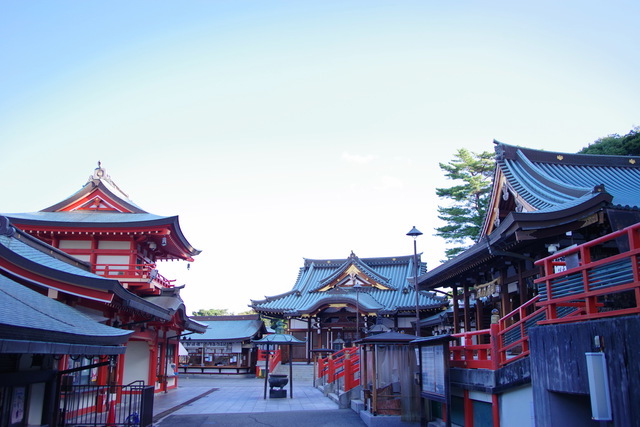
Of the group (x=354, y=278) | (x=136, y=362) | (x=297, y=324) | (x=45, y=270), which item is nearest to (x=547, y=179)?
(x=45, y=270)

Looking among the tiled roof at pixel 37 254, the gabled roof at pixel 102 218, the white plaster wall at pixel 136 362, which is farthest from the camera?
the gabled roof at pixel 102 218

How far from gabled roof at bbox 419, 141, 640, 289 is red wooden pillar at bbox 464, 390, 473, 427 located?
11.5ft

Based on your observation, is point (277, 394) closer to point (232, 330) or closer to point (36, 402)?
point (36, 402)

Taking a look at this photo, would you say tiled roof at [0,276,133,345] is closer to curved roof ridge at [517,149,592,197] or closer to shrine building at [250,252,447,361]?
curved roof ridge at [517,149,592,197]

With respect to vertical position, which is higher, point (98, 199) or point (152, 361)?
point (98, 199)

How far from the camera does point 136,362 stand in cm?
2119

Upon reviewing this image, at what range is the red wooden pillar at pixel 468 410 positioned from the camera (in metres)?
10.9

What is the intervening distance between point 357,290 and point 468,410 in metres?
20.3

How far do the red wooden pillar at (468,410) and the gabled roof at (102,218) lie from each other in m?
14.2

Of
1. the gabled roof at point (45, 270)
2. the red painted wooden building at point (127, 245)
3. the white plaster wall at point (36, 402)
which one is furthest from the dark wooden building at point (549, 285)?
the red painted wooden building at point (127, 245)

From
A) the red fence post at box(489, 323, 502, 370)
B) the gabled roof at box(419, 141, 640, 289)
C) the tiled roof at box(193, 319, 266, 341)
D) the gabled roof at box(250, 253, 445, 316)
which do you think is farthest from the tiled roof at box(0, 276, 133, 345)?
the tiled roof at box(193, 319, 266, 341)

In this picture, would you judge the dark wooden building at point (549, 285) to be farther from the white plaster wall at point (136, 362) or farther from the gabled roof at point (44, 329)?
the white plaster wall at point (136, 362)

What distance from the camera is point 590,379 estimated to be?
6.10 metres

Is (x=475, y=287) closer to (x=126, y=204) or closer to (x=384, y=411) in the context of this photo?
(x=384, y=411)
